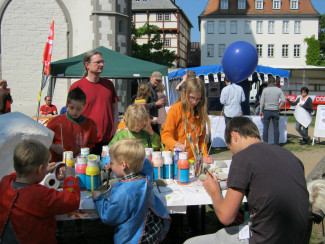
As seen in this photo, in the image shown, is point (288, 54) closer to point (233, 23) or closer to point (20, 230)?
point (233, 23)

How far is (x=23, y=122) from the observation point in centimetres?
229

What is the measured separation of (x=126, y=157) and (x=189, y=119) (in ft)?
4.58

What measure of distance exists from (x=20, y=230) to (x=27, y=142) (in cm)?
50

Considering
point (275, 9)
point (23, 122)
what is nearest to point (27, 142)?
point (23, 122)

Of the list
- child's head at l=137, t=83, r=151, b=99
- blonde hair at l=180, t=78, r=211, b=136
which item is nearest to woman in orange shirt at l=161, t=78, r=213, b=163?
blonde hair at l=180, t=78, r=211, b=136

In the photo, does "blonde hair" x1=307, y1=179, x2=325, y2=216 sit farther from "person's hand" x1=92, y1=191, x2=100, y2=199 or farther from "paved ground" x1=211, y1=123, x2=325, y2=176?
"paved ground" x1=211, y1=123, x2=325, y2=176

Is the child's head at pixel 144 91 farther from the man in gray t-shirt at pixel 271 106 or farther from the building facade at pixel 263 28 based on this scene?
the building facade at pixel 263 28

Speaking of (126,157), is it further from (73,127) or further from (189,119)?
(189,119)

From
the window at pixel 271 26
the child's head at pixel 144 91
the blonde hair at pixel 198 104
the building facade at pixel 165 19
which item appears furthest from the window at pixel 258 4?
the blonde hair at pixel 198 104

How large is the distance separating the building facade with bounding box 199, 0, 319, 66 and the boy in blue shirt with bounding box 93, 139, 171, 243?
139 ft

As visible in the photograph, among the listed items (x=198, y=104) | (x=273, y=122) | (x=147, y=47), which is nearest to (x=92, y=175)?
(x=198, y=104)

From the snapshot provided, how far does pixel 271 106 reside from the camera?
8.20 m

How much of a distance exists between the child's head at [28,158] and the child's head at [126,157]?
16.7 inches

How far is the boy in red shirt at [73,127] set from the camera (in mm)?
3016
